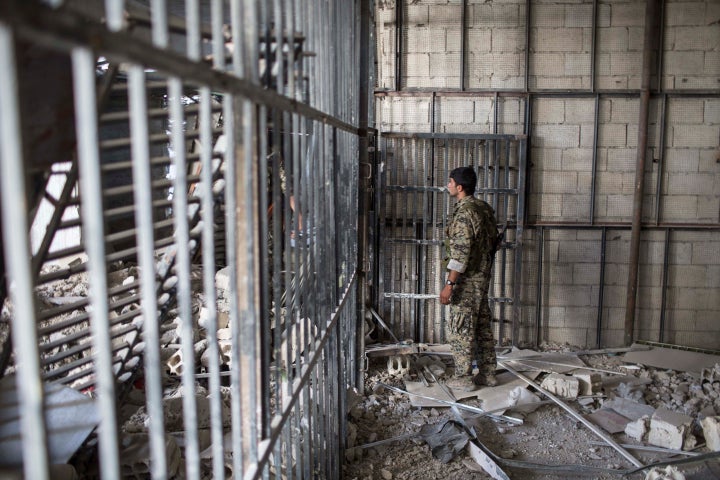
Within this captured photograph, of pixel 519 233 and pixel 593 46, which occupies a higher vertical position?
pixel 593 46

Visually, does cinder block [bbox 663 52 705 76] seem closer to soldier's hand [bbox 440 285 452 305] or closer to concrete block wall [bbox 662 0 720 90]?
concrete block wall [bbox 662 0 720 90]

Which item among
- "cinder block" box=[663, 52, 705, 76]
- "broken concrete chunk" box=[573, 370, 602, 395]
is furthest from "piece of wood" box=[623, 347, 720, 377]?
"cinder block" box=[663, 52, 705, 76]

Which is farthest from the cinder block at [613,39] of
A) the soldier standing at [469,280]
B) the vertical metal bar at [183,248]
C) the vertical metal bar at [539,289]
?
the vertical metal bar at [183,248]

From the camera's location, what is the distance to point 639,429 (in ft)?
12.6

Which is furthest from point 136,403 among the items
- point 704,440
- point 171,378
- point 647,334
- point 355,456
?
point 647,334

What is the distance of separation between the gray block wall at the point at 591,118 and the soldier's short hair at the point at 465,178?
123cm

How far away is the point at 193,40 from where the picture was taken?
1166 millimetres

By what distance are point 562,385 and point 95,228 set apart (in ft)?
14.3

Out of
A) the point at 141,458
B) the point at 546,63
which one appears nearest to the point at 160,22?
the point at 141,458

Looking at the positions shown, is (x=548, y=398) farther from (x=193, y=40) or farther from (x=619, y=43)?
(x=193, y=40)

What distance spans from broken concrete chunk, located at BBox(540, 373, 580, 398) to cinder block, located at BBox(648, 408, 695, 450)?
27.9 inches

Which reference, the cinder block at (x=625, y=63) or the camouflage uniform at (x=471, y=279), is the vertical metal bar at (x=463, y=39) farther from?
the camouflage uniform at (x=471, y=279)

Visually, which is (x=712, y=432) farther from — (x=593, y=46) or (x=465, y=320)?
(x=593, y=46)

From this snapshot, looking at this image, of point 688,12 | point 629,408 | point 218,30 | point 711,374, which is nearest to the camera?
point 218,30
